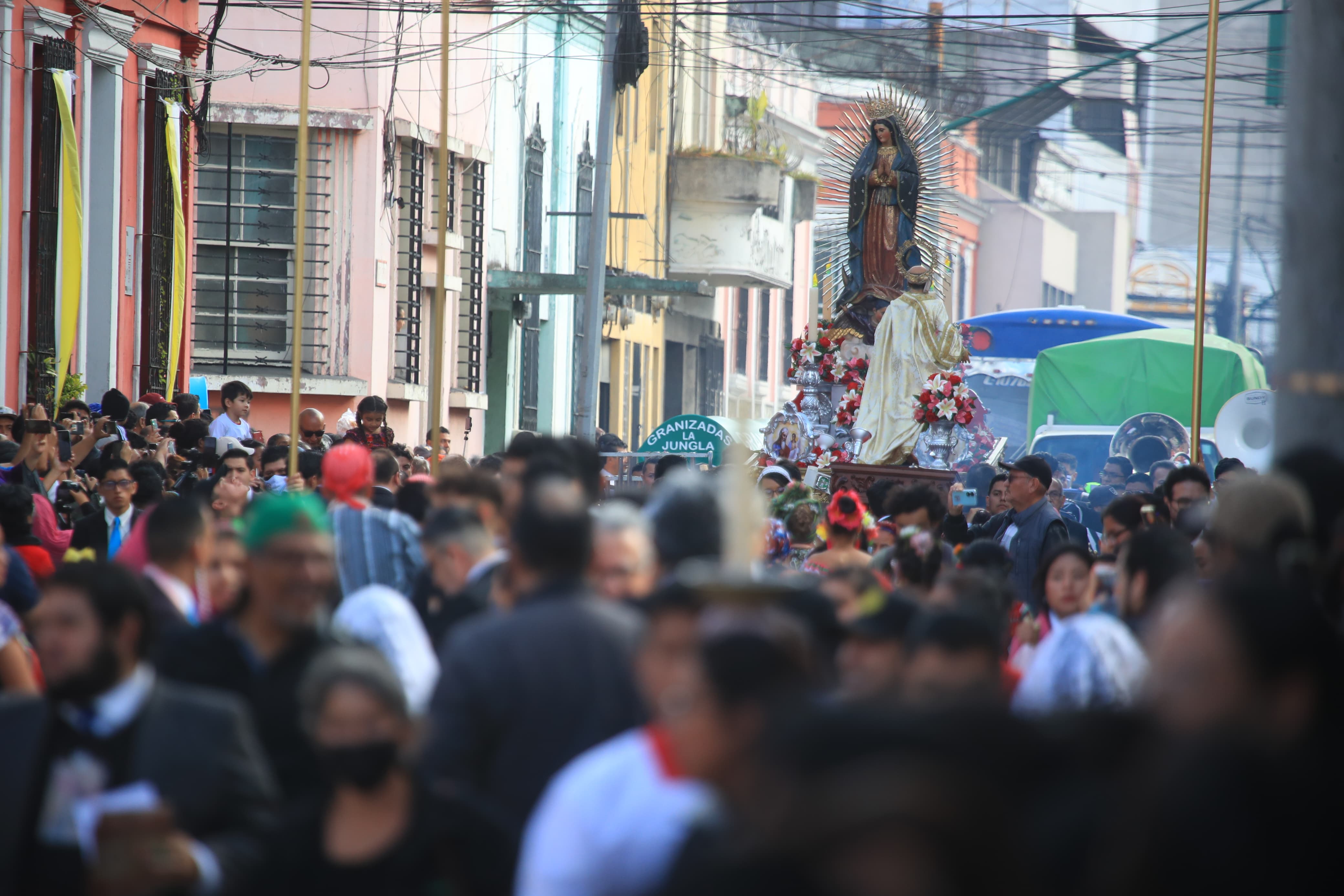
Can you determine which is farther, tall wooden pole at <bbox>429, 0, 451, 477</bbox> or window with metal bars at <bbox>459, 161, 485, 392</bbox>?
window with metal bars at <bbox>459, 161, 485, 392</bbox>

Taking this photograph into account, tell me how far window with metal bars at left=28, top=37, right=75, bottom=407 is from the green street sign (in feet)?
16.2

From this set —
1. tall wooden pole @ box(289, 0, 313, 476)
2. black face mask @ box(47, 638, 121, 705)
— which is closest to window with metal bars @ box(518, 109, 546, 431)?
tall wooden pole @ box(289, 0, 313, 476)

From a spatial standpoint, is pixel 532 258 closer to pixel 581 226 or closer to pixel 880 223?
pixel 581 226

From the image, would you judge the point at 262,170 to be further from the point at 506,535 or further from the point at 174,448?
the point at 506,535

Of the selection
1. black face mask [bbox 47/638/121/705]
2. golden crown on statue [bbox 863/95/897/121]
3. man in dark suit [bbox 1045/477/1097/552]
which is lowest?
man in dark suit [bbox 1045/477/1097/552]

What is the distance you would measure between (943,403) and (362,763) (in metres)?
11.1

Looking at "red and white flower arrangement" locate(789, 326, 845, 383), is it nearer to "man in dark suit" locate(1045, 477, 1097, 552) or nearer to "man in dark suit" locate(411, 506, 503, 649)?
"man in dark suit" locate(1045, 477, 1097, 552)

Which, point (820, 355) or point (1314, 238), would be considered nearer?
point (1314, 238)

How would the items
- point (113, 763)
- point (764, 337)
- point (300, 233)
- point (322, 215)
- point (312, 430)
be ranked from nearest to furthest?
point (113, 763)
point (300, 233)
point (312, 430)
point (322, 215)
point (764, 337)

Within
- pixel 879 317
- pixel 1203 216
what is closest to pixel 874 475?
pixel 879 317

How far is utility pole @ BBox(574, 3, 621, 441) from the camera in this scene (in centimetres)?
1859

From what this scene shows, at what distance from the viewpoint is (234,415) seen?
12711 millimetres

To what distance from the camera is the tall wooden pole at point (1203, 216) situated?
952cm

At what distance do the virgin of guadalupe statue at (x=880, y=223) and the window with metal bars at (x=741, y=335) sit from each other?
23633 millimetres
